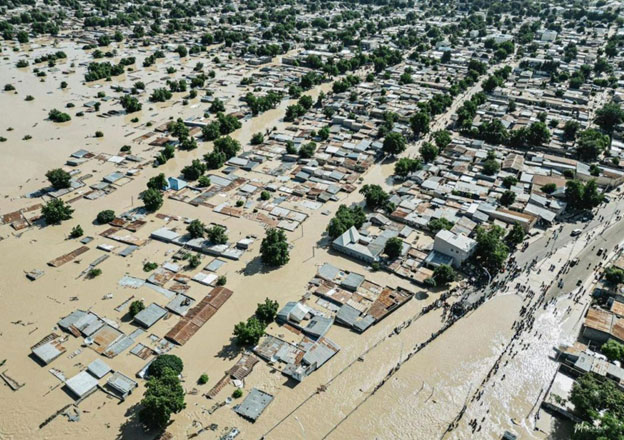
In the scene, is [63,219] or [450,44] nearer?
[63,219]

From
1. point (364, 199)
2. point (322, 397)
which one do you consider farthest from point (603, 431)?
point (364, 199)

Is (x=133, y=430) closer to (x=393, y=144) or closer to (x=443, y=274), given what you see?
(x=443, y=274)

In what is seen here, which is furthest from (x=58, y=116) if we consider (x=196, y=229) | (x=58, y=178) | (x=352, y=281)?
(x=352, y=281)

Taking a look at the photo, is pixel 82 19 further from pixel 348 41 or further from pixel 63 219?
pixel 63 219

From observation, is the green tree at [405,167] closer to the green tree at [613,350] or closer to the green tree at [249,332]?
the green tree at [613,350]

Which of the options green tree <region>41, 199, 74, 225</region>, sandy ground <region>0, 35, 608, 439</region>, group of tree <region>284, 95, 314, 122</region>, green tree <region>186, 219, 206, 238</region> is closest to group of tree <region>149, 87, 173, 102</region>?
group of tree <region>284, 95, 314, 122</region>

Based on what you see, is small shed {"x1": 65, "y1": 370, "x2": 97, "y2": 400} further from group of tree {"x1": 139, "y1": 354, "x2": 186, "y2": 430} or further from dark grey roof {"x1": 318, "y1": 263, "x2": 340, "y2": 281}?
dark grey roof {"x1": 318, "y1": 263, "x2": 340, "y2": 281}
